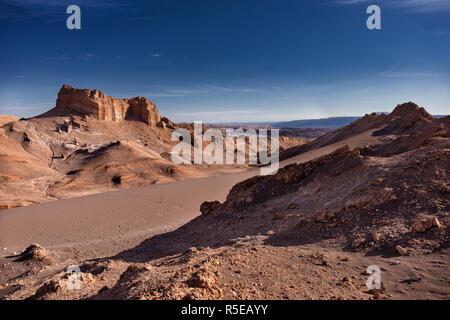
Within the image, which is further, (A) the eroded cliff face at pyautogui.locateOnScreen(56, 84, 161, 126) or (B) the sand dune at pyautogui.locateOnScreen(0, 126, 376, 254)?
(A) the eroded cliff face at pyautogui.locateOnScreen(56, 84, 161, 126)

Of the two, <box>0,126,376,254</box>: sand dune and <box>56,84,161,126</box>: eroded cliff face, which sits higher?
<box>56,84,161,126</box>: eroded cliff face

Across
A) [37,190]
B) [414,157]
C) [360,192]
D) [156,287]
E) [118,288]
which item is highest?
[414,157]

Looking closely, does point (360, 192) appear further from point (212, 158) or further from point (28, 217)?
point (212, 158)

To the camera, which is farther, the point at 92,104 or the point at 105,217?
the point at 92,104

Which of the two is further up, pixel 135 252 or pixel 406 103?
pixel 406 103

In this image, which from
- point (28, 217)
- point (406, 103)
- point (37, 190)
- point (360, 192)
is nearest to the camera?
point (360, 192)

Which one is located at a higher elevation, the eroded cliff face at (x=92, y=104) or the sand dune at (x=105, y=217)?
the eroded cliff face at (x=92, y=104)

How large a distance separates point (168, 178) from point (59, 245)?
686 inches

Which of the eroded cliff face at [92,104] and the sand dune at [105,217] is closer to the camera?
the sand dune at [105,217]

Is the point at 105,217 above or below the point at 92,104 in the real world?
below

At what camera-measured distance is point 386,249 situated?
4406mm
